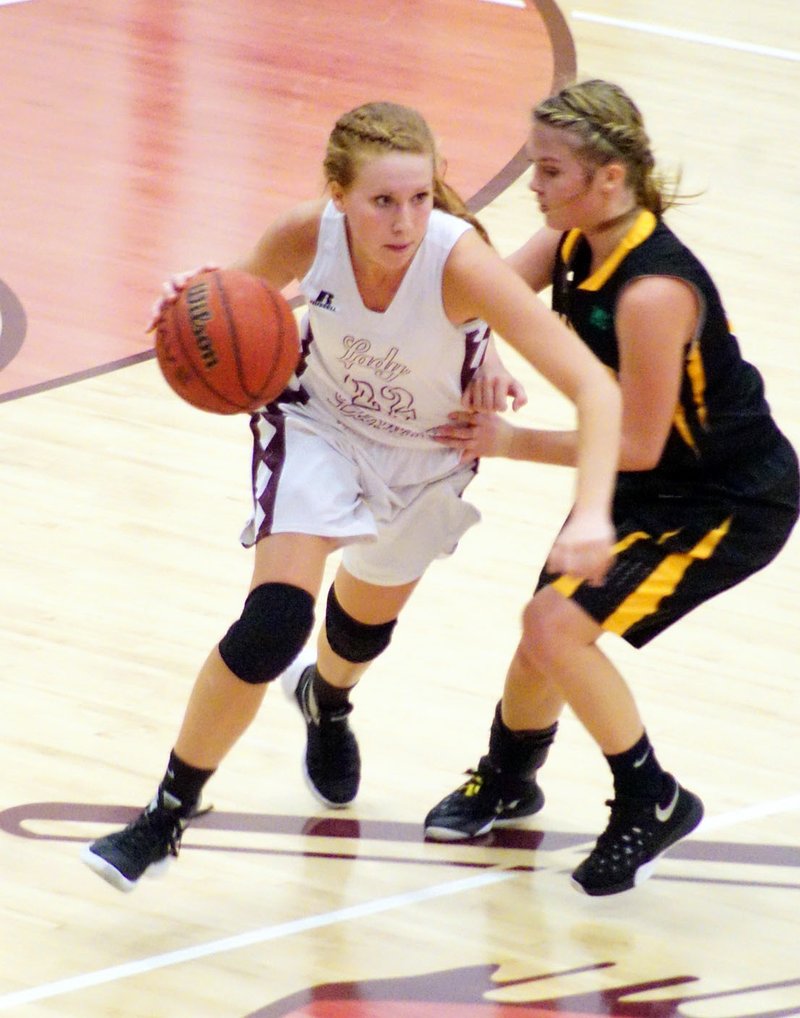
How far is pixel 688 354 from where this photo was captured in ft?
10.1

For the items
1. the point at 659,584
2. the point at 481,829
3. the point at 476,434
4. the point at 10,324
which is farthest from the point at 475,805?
the point at 10,324

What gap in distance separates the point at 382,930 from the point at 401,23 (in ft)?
23.4

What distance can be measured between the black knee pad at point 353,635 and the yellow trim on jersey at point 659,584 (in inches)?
23.0

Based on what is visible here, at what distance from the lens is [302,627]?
308 centimetres

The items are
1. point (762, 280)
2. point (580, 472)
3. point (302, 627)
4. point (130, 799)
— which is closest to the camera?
point (580, 472)

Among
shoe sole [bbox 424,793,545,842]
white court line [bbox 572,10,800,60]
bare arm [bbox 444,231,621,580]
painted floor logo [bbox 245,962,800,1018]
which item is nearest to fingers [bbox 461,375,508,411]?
bare arm [bbox 444,231,621,580]

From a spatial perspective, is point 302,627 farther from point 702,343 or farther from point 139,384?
point 139,384

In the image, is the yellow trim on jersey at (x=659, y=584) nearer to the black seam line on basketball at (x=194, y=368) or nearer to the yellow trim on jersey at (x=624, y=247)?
the yellow trim on jersey at (x=624, y=247)

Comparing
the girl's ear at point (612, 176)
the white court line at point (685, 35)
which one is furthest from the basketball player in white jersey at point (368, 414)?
the white court line at point (685, 35)

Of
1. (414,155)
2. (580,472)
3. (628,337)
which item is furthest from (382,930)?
(414,155)

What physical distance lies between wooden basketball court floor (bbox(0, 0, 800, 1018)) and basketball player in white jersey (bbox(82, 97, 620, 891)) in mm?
282

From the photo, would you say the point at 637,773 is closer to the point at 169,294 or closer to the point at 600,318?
the point at 600,318

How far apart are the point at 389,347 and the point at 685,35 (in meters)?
7.04

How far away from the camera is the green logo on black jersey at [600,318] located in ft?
10.3
